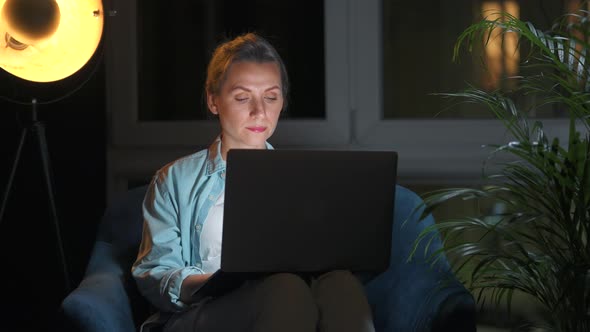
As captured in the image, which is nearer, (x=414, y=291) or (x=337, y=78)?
(x=414, y=291)

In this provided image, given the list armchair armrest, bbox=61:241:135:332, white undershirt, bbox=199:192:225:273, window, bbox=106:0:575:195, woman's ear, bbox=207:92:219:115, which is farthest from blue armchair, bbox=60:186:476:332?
window, bbox=106:0:575:195

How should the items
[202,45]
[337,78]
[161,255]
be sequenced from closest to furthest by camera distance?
[161,255] < [337,78] < [202,45]

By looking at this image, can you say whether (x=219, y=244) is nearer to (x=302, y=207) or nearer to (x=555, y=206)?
(x=302, y=207)

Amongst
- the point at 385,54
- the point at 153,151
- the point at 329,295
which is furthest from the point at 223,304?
the point at 385,54

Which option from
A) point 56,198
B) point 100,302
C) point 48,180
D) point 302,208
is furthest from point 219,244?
point 56,198

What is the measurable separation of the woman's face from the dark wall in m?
1.00

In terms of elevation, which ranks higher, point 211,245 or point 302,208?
point 302,208

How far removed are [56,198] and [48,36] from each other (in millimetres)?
823

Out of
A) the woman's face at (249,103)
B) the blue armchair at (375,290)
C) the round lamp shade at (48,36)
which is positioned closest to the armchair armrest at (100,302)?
the blue armchair at (375,290)

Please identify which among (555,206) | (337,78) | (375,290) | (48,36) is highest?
(48,36)

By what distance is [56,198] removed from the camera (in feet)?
10.5

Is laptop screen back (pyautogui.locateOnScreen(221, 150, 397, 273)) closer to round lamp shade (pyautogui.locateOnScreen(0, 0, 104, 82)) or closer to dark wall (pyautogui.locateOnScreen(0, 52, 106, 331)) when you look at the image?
round lamp shade (pyautogui.locateOnScreen(0, 0, 104, 82))

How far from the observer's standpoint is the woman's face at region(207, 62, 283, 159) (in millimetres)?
2320

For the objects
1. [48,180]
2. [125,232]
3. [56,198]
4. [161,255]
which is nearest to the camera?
[161,255]
